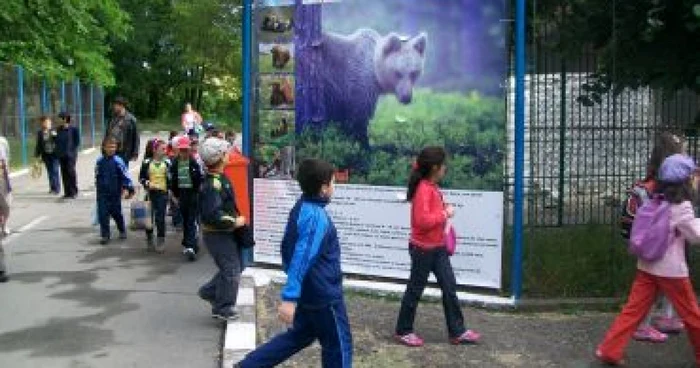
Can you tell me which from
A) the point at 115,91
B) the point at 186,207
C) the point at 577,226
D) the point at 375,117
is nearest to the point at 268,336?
the point at 375,117

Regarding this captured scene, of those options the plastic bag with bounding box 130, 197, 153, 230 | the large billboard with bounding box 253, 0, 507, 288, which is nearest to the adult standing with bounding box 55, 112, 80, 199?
the plastic bag with bounding box 130, 197, 153, 230

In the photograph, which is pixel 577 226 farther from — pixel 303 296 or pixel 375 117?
pixel 303 296

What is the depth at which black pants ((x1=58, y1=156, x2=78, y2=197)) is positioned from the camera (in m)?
17.5

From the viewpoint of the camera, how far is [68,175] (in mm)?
17438

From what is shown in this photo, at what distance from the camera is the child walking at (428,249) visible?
686 cm

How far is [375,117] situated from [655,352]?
10.8 feet

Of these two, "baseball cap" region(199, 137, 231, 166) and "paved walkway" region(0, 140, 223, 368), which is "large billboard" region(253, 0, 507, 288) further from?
"baseball cap" region(199, 137, 231, 166)

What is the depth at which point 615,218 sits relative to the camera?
9.65 m

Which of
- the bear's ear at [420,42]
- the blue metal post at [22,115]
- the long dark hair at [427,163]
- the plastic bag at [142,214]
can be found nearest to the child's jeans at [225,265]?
the long dark hair at [427,163]

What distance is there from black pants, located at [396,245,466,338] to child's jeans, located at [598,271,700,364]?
43.4 inches

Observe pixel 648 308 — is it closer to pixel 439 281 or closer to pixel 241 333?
pixel 439 281

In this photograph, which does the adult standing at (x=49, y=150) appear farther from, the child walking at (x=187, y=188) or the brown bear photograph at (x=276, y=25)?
the brown bear photograph at (x=276, y=25)

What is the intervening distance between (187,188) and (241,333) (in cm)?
406

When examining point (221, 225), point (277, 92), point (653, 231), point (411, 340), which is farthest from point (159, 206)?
point (653, 231)
